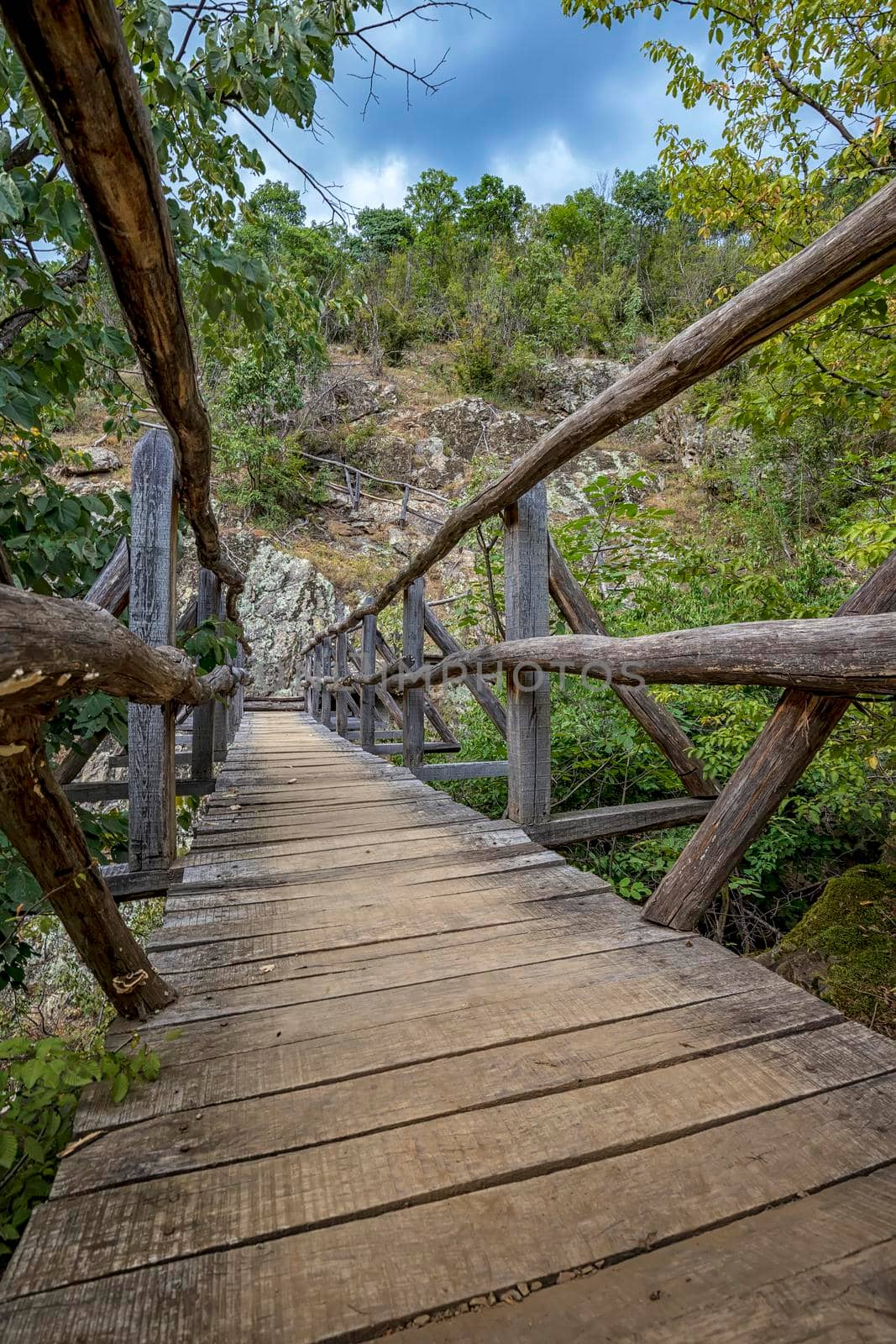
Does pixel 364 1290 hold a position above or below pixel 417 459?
below

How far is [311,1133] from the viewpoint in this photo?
2.97ft

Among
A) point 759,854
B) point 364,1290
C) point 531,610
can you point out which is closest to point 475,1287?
point 364,1290

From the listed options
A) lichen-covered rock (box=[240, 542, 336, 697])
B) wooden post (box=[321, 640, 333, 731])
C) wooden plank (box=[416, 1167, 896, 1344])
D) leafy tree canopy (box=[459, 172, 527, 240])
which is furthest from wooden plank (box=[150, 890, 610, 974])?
leafy tree canopy (box=[459, 172, 527, 240])

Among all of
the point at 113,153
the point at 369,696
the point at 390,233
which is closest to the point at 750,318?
the point at 113,153

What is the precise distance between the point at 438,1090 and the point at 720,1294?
45cm

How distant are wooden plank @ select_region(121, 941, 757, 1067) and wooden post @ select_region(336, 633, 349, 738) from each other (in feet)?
19.2

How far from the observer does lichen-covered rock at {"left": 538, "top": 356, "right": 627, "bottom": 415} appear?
20.0m

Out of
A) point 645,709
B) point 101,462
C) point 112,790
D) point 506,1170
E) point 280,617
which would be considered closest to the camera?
point 506,1170

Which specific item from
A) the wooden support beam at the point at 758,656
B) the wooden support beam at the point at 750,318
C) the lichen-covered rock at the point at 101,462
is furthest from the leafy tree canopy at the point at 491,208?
the wooden support beam at the point at 758,656

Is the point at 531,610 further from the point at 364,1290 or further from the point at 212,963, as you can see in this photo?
the point at 364,1290

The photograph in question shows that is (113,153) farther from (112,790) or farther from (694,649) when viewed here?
(112,790)

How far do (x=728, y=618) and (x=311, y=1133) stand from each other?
4.11 meters

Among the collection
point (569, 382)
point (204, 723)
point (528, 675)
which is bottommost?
point (204, 723)

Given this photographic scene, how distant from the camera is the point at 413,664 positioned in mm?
3865
